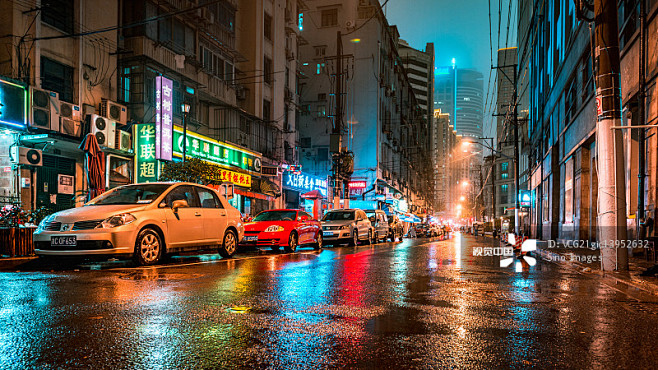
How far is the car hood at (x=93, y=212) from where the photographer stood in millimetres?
Answer: 9297

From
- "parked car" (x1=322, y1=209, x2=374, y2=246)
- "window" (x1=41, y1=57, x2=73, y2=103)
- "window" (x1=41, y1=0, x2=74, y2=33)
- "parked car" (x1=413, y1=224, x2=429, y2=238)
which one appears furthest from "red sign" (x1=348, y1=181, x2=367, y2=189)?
"window" (x1=41, y1=0, x2=74, y2=33)

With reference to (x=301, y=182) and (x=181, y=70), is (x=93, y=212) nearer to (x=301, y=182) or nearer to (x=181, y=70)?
(x=181, y=70)

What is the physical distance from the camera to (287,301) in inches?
236

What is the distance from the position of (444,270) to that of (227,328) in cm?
668

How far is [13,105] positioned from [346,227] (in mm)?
13305

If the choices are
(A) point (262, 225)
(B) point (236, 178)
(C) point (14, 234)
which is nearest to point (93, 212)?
(C) point (14, 234)

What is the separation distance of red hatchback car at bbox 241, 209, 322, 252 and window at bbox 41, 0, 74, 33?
39.0 ft

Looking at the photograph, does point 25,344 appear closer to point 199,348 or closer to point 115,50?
point 199,348

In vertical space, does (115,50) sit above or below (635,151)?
above

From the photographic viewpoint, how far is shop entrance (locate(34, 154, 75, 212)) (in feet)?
64.1

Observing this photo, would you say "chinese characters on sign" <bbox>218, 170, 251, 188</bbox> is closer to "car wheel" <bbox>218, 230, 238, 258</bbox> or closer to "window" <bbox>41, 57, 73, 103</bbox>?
"window" <bbox>41, 57, 73, 103</bbox>

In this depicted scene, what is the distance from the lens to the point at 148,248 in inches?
392

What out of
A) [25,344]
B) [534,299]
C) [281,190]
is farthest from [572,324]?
[281,190]

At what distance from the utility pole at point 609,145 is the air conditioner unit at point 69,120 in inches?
709
